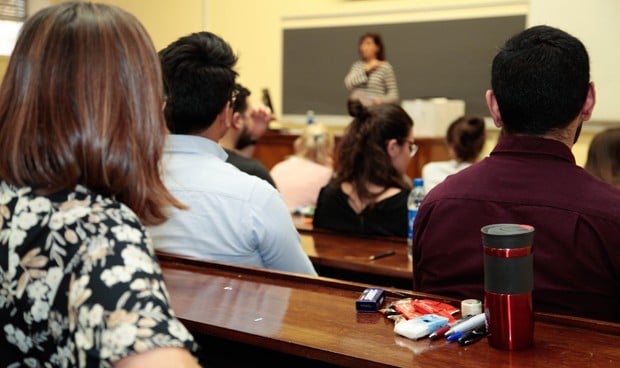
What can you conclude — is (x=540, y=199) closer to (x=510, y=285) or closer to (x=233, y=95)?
(x=510, y=285)

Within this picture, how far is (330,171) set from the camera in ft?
13.6

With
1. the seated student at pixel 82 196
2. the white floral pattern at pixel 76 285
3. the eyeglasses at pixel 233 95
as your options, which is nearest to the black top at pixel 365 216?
the eyeglasses at pixel 233 95

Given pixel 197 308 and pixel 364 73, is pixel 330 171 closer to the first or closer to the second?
pixel 197 308

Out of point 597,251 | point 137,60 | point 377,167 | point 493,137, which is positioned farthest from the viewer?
point 493,137

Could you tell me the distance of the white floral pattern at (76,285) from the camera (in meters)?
0.96

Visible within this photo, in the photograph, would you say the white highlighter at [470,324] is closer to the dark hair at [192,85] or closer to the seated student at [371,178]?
the dark hair at [192,85]

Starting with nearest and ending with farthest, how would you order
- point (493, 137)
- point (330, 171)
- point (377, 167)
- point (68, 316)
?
point (68, 316) < point (377, 167) < point (330, 171) < point (493, 137)

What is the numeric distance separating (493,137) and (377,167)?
3.68 metres

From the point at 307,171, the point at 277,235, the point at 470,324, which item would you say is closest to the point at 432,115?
the point at 307,171

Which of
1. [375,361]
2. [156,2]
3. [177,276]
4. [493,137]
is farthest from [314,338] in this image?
[156,2]

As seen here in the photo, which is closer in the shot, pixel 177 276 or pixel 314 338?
pixel 314 338

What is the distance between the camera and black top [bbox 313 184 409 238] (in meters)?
3.05

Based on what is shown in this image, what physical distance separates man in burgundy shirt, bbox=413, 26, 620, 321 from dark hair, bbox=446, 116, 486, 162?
242 centimetres

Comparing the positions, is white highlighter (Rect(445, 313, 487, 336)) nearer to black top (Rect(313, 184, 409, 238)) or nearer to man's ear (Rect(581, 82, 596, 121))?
man's ear (Rect(581, 82, 596, 121))
